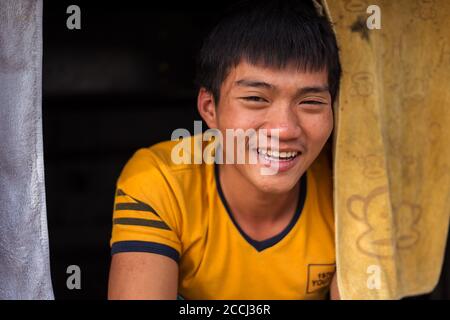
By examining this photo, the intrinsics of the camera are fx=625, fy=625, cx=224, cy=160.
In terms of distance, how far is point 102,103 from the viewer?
8.96ft

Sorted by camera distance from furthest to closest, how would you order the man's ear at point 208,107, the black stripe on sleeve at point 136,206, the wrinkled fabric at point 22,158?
1. the man's ear at point 208,107
2. the black stripe on sleeve at point 136,206
3. the wrinkled fabric at point 22,158

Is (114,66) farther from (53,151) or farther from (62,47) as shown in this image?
(53,151)

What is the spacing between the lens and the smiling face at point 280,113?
154 centimetres

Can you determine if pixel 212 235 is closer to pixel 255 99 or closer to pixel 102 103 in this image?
pixel 255 99

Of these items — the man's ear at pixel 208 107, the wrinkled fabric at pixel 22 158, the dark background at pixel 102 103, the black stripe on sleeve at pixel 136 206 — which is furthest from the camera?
the dark background at pixel 102 103

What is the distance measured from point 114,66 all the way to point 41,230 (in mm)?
1382

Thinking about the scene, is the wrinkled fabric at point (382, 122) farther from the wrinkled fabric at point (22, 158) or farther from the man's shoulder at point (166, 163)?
the wrinkled fabric at point (22, 158)

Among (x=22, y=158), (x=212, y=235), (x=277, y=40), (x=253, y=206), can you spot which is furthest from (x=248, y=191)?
(x=22, y=158)

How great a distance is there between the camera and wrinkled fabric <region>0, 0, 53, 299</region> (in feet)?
4.43

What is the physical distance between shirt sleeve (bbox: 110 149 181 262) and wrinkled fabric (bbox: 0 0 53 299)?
0.24 m

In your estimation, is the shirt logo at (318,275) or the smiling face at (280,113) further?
the shirt logo at (318,275)

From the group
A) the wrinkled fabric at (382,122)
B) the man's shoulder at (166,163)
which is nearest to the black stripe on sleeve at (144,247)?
the man's shoulder at (166,163)

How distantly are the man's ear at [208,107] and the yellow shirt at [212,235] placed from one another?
15 centimetres

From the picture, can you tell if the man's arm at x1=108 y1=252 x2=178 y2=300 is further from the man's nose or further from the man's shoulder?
the man's nose
